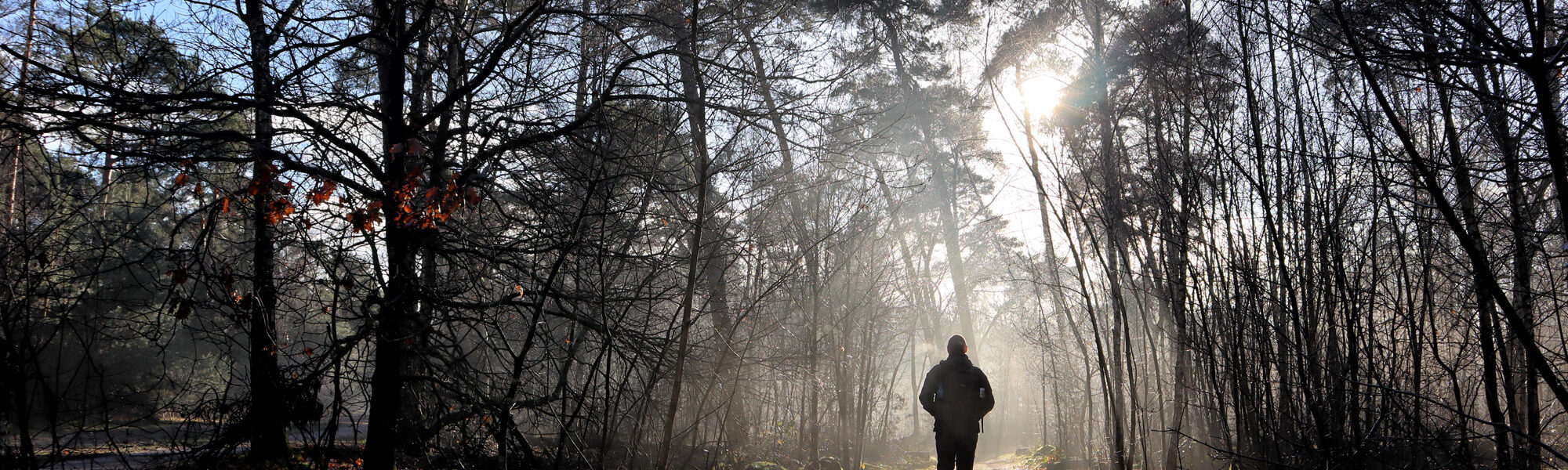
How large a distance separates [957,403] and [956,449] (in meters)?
0.43

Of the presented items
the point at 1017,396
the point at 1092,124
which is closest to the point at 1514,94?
the point at 1092,124

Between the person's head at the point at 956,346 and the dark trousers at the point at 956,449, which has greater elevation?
the person's head at the point at 956,346

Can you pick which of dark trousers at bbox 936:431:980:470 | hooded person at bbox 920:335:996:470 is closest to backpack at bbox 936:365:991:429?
hooded person at bbox 920:335:996:470

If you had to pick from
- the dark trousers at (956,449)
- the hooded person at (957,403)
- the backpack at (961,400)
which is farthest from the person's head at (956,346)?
the dark trousers at (956,449)

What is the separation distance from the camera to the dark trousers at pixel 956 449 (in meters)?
6.43

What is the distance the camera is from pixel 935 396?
6.60m

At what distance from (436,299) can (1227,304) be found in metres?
4.56

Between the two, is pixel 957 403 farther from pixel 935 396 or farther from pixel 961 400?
pixel 935 396

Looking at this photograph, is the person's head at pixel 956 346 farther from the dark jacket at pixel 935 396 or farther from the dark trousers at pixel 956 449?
the dark trousers at pixel 956 449

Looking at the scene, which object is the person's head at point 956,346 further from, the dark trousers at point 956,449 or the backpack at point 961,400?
the dark trousers at point 956,449

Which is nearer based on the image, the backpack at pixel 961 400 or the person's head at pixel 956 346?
the backpack at pixel 961 400

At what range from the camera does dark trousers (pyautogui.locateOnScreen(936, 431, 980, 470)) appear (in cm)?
643

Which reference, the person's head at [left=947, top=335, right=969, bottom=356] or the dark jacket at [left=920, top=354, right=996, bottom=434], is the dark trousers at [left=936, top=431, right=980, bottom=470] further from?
the person's head at [left=947, top=335, right=969, bottom=356]

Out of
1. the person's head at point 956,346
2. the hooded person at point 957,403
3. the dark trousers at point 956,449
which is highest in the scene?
the person's head at point 956,346
